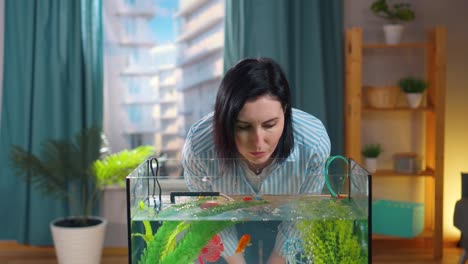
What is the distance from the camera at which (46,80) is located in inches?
161

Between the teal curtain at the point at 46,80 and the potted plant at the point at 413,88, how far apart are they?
6.25 ft

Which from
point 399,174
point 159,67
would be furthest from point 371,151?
point 159,67

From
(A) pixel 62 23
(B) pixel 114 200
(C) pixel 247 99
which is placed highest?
(A) pixel 62 23

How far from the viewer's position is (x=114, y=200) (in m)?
4.26

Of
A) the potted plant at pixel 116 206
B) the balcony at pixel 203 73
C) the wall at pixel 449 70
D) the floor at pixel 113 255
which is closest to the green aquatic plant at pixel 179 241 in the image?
the potted plant at pixel 116 206

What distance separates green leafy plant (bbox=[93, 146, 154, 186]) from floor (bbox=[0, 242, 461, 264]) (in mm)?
566

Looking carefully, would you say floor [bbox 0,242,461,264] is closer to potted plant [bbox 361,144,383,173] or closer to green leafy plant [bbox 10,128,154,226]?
green leafy plant [bbox 10,128,154,226]

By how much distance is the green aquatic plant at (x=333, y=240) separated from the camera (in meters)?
1.24

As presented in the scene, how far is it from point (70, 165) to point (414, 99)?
214 cm

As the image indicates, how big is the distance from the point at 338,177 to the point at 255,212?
0.20 meters

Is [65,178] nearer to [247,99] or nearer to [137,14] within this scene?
[137,14]

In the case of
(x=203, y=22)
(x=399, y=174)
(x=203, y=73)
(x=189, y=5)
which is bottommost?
(x=399, y=174)

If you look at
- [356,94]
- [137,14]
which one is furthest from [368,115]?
[137,14]

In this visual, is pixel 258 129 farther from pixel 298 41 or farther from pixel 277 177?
pixel 298 41
